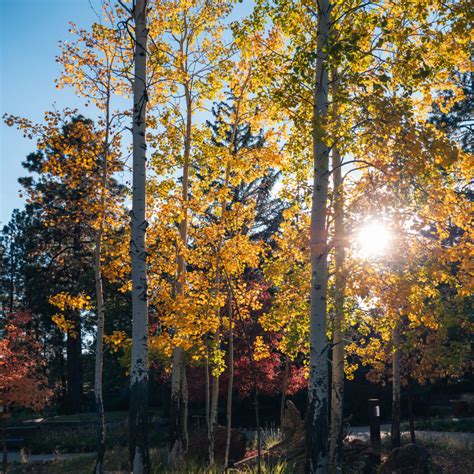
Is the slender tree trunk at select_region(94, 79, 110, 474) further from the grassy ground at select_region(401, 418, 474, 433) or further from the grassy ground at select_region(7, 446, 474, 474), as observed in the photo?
the grassy ground at select_region(401, 418, 474, 433)

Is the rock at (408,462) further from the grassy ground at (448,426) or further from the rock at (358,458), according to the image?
the grassy ground at (448,426)

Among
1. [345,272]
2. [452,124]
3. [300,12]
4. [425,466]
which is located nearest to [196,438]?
[425,466]

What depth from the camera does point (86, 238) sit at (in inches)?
1189

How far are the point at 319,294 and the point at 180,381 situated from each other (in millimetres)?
7040

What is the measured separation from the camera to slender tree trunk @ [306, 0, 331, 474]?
708 centimetres

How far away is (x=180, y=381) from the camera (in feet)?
44.4

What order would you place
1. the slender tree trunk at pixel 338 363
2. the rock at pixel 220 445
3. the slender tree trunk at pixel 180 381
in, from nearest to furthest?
the slender tree trunk at pixel 338 363 < the slender tree trunk at pixel 180 381 < the rock at pixel 220 445

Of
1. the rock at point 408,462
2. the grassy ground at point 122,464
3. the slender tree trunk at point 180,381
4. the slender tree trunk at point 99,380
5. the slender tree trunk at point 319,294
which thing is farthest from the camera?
the slender tree trunk at point 180,381

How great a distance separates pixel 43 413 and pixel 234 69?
2559 centimetres

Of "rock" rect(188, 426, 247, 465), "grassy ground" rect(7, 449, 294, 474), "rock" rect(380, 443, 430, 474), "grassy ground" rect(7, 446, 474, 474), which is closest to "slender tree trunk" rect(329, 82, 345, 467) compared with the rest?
"rock" rect(380, 443, 430, 474)

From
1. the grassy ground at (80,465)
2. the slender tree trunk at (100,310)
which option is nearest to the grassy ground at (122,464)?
the grassy ground at (80,465)

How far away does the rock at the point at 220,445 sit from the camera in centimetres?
1496

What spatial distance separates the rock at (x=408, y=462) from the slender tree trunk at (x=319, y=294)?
4.49 meters

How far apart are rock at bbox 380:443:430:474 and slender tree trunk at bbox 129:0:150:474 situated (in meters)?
5.87
